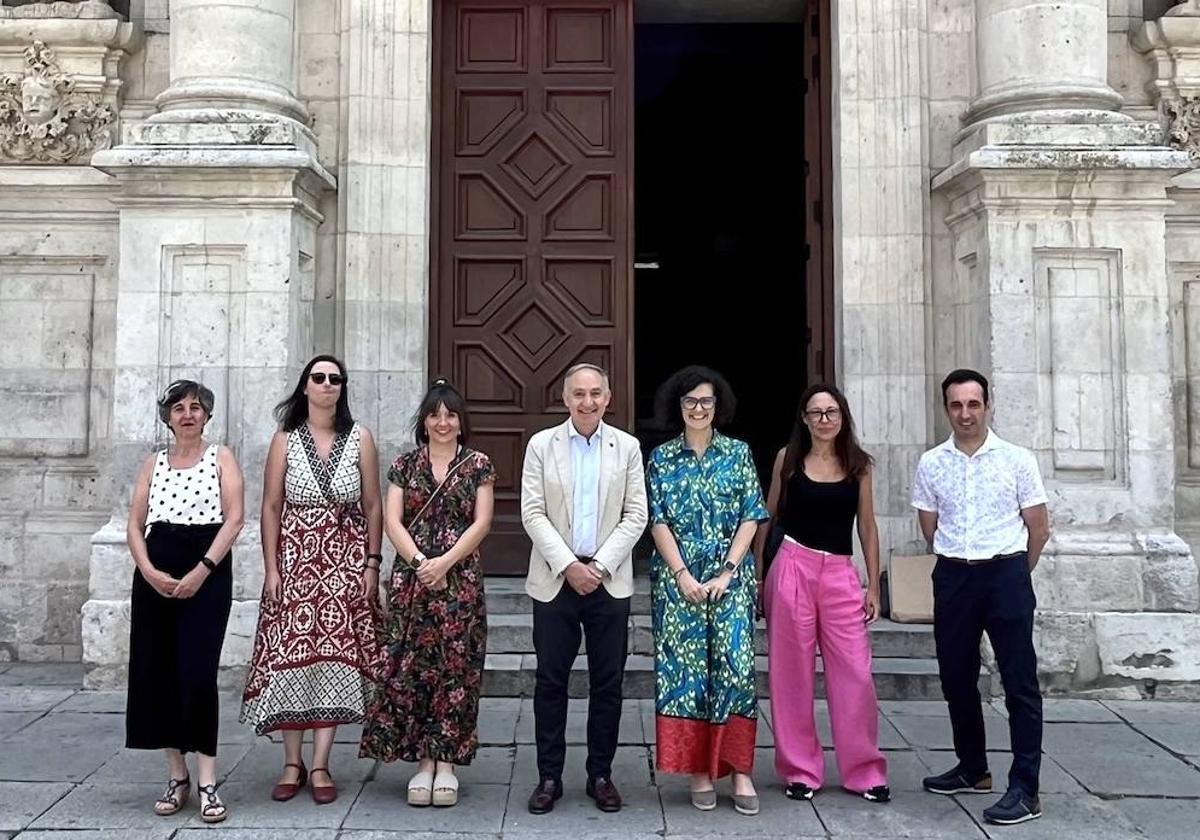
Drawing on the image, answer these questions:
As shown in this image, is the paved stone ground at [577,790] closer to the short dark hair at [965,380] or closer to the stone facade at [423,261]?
the stone facade at [423,261]

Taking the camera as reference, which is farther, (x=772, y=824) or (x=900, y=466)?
(x=900, y=466)

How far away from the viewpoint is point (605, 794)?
4.30 metres

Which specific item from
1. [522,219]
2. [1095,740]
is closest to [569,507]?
[1095,740]

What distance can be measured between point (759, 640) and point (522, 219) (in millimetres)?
3410

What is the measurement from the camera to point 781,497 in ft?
15.1

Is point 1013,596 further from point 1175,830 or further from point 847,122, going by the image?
point 847,122

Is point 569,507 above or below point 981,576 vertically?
above

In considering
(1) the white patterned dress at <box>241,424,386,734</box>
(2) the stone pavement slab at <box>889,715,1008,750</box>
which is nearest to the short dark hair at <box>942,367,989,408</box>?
(2) the stone pavement slab at <box>889,715,1008,750</box>

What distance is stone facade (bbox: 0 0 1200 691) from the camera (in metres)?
6.19

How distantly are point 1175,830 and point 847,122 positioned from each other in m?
4.69

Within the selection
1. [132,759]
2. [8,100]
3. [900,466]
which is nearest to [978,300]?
[900,466]

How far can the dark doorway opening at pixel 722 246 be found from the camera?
550 inches

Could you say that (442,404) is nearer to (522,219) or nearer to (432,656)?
(432,656)

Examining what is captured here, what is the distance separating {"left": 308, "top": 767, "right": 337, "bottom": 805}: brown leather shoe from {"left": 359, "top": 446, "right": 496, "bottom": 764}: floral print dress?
23 centimetres
